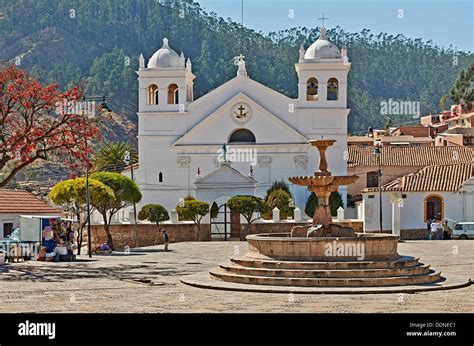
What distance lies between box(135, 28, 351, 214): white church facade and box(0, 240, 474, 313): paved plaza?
2468cm

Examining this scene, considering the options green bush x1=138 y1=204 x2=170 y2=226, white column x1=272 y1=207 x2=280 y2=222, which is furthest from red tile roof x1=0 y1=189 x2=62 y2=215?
white column x1=272 y1=207 x2=280 y2=222

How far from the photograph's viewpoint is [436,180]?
45.6 m

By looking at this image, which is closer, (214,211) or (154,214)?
(154,214)

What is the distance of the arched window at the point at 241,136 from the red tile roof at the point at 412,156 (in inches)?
252

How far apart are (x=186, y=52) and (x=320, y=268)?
146m

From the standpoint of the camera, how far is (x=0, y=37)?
17812 cm

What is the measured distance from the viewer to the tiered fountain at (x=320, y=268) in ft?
62.8

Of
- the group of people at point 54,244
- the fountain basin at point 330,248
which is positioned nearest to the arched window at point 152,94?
the group of people at point 54,244

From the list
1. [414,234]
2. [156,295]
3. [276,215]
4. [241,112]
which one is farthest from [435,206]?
[156,295]

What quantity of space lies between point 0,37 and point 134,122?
4976 cm

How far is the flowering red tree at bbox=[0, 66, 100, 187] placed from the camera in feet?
82.1

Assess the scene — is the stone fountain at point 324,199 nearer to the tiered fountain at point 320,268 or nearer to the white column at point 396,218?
the tiered fountain at point 320,268

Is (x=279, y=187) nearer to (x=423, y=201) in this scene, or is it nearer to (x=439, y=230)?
(x=423, y=201)
